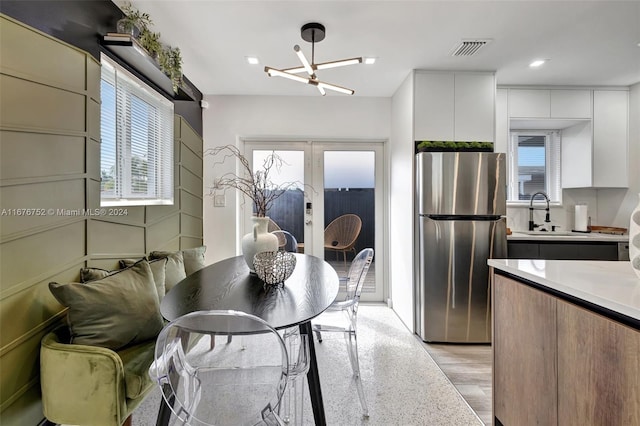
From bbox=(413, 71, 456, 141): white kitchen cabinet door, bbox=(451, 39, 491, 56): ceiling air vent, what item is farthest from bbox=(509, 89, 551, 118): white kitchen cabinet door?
bbox=(451, 39, 491, 56): ceiling air vent

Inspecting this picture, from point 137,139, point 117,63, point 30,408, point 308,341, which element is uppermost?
point 117,63

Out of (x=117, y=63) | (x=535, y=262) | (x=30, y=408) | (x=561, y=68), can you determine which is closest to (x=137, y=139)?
(x=117, y=63)

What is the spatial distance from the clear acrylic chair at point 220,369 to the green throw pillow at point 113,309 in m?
0.58

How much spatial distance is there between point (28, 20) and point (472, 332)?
3.65 meters

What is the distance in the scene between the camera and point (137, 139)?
2.22 metres

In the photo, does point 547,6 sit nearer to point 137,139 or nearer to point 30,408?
point 137,139

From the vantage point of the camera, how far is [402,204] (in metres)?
3.15

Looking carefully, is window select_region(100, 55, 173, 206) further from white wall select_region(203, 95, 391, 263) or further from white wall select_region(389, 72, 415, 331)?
white wall select_region(389, 72, 415, 331)

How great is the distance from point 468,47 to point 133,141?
2793 millimetres

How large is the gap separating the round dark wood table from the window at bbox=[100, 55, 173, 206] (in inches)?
34.8

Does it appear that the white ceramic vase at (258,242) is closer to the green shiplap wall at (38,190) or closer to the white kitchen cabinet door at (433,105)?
the green shiplap wall at (38,190)

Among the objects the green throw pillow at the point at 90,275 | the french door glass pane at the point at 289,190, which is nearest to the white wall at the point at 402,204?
the french door glass pane at the point at 289,190

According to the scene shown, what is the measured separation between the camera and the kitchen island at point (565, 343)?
0.84 m

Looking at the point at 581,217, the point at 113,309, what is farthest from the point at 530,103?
the point at 113,309
